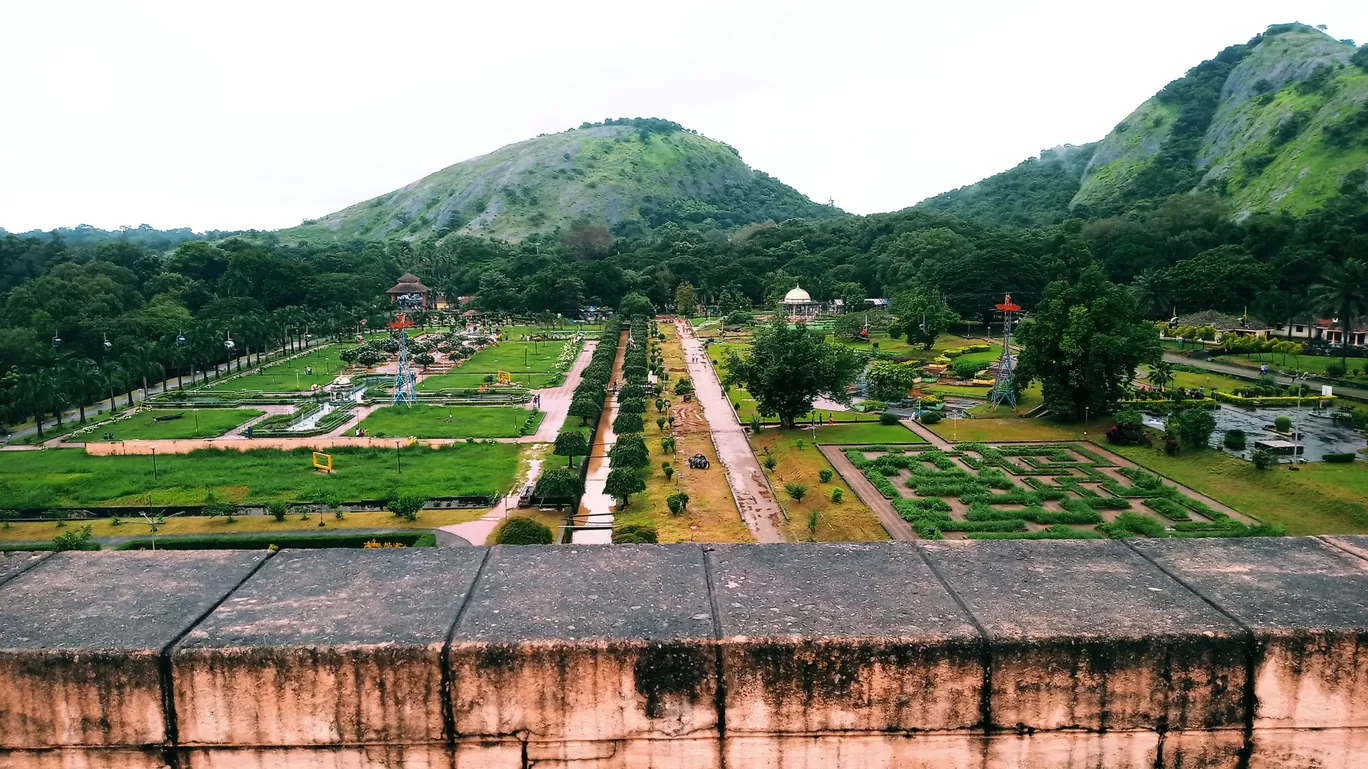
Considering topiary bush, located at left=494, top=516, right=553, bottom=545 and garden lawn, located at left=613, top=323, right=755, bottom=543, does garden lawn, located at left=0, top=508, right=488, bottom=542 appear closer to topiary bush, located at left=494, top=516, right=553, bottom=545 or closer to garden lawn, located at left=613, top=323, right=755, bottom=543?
topiary bush, located at left=494, top=516, right=553, bottom=545

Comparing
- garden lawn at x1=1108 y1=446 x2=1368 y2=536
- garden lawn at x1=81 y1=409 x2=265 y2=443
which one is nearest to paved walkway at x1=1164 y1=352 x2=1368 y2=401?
garden lawn at x1=1108 y1=446 x2=1368 y2=536

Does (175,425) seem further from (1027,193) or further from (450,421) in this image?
(1027,193)

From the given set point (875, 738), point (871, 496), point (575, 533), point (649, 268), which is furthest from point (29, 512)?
point (649, 268)

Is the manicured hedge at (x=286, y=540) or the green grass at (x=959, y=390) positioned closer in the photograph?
the manicured hedge at (x=286, y=540)

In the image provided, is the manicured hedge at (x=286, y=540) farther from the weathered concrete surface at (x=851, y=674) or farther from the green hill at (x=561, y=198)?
the green hill at (x=561, y=198)

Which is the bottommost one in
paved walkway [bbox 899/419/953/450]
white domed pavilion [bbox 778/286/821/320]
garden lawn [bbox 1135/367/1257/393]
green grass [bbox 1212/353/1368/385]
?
paved walkway [bbox 899/419/953/450]

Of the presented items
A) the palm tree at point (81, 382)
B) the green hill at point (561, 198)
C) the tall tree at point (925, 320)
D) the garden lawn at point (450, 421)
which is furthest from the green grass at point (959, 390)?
the green hill at point (561, 198)
